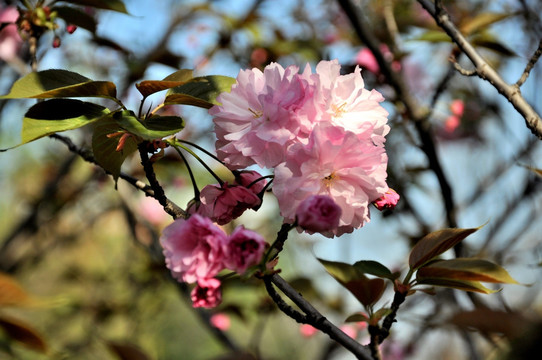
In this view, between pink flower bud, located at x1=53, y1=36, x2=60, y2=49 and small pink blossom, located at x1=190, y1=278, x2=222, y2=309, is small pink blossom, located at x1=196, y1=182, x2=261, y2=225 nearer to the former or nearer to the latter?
small pink blossom, located at x1=190, y1=278, x2=222, y2=309

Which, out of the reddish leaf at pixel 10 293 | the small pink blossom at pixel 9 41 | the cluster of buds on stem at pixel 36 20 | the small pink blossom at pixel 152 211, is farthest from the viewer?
the small pink blossom at pixel 152 211

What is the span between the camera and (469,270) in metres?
0.69

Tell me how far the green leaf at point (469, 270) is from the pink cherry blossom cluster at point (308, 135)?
11cm

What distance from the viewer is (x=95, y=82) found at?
724mm

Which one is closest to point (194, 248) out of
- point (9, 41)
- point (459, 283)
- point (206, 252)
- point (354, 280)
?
point (206, 252)

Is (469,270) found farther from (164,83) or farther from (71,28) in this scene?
(71,28)

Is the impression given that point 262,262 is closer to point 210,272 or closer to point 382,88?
point 210,272

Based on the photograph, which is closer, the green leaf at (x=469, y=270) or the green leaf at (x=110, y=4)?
the green leaf at (x=469, y=270)

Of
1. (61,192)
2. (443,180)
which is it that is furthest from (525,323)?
(61,192)

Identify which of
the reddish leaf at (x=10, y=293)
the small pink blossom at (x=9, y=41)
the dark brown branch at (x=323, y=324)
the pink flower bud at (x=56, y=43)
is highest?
the dark brown branch at (x=323, y=324)

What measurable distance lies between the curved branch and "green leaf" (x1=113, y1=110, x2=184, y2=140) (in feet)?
1.87

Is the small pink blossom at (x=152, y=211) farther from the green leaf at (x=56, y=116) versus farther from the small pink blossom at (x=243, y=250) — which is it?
the small pink blossom at (x=243, y=250)

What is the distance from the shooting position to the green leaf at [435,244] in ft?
2.35

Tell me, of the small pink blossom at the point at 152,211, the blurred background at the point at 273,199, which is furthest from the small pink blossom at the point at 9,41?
the small pink blossom at the point at 152,211
